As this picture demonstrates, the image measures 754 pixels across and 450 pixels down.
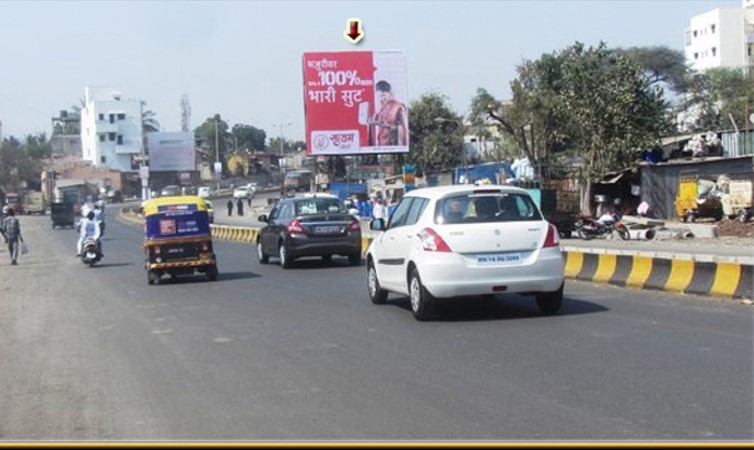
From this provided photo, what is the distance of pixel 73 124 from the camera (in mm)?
180875

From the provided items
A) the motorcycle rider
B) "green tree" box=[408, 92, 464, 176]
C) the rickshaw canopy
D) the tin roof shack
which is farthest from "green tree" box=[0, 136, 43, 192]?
the rickshaw canopy

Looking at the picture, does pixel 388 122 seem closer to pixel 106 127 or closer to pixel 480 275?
pixel 480 275

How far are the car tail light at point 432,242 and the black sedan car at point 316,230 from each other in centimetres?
1031

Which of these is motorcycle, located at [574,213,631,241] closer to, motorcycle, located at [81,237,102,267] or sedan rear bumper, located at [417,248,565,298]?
motorcycle, located at [81,237,102,267]

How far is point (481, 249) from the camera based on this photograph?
11.7 metres

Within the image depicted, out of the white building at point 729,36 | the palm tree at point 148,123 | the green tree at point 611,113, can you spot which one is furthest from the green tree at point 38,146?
the green tree at point 611,113

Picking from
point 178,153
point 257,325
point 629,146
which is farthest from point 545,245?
point 178,153

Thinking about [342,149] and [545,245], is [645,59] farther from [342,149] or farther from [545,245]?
[545,245]

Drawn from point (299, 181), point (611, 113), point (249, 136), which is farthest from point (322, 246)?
point (249, 136)

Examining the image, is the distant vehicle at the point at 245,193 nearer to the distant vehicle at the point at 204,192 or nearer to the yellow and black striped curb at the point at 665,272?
the distant vehicle at the point at 204,192

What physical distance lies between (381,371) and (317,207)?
13965mm

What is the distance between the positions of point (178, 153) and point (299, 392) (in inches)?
4384

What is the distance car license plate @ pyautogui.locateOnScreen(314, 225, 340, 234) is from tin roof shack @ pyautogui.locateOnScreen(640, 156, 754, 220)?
2007cm

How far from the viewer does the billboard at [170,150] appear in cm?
11606
